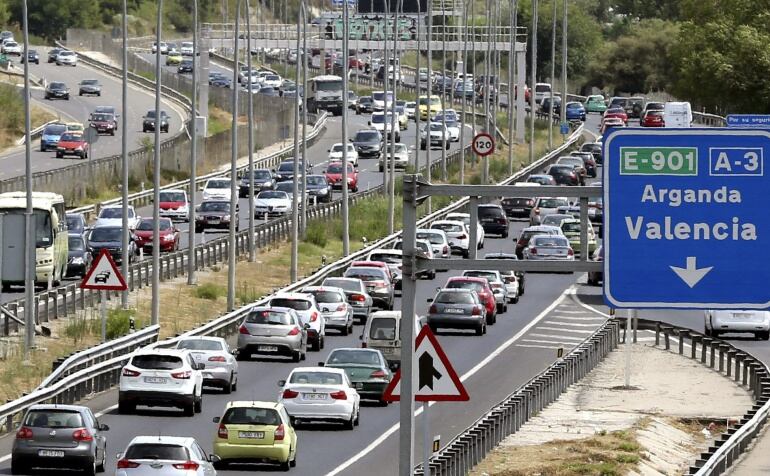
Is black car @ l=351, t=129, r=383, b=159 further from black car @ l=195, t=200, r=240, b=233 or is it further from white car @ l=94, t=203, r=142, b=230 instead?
white car @ l=94, t=203, r=142, b=230

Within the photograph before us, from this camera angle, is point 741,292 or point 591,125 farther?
point 591,125

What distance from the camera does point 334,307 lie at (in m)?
59.2

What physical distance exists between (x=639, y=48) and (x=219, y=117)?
5811 centimetres

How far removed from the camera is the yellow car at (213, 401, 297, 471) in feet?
119

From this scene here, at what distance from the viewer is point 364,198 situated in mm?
94250

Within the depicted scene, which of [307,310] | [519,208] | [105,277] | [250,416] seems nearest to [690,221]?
[250,416]

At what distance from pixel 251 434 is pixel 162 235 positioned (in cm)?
3833

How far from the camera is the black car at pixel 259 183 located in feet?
322

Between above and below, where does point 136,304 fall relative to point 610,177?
below

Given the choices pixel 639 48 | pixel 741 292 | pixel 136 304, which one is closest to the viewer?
pixel 741 292

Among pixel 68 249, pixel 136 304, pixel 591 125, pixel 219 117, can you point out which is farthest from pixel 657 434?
pixel 591 125

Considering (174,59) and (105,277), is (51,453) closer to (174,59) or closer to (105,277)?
(105,277)

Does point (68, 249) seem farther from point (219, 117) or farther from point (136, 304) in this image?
point (219, 117)

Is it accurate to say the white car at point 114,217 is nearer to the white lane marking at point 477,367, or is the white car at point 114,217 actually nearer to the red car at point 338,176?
the white lane marking at point 477,367
